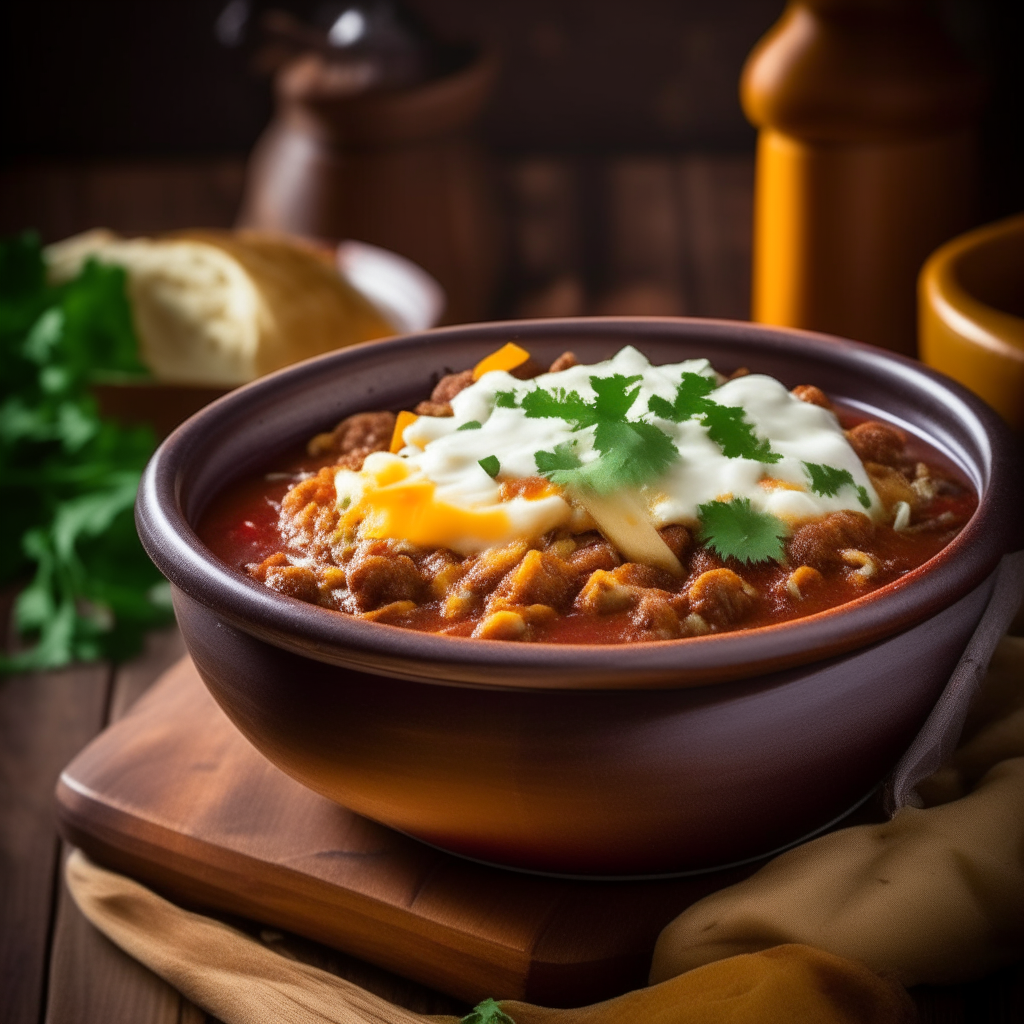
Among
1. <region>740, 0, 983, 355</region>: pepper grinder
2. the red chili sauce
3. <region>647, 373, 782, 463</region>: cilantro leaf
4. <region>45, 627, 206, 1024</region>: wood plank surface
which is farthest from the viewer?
<region>740, 0, 983, 355</region>: pepper grinder

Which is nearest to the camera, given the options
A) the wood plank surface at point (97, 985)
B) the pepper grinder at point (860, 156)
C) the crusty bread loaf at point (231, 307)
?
the wood plank surface at point (97, 985)

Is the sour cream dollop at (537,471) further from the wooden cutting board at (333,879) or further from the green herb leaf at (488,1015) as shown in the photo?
the green herb leaf at (488,1015)

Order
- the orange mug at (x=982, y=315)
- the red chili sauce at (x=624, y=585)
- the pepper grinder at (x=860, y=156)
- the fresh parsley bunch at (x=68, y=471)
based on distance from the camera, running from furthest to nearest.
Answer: the pepper grinder at (x=860, y=156) → the fresh parsley bunch at (x=68, y=471) → the orange mug at (x=982, y=315) → the red chili sauce at (x=624, y=585)

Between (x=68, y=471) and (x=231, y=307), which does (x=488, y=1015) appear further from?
(x=231, y=307)

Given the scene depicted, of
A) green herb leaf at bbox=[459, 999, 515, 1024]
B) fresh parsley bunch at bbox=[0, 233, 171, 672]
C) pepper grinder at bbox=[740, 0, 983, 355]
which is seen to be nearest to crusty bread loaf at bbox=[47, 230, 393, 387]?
fresh parsley bunch at bbox=[0, 233, 171, 672]

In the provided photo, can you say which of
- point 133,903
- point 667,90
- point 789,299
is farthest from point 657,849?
point 667,90

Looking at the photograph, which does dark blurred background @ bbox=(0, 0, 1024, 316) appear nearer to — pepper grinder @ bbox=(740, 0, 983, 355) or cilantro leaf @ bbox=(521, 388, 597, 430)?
pepper grinder @ bbox=(740, 0, 983, 355)

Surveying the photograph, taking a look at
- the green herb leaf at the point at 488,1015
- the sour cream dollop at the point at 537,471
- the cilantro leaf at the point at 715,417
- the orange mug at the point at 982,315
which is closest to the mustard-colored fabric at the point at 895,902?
the green herb leaf at the point at 488,1015
